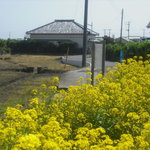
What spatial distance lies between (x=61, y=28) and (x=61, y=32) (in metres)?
1.42

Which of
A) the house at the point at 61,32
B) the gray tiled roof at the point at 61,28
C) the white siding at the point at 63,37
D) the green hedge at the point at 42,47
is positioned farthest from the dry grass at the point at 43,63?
the gray tiled roof at the point at 61,28

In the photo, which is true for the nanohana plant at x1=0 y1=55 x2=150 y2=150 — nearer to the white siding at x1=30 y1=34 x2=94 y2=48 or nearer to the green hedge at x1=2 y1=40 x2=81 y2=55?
the green hedge at x1=2 y1=40 x2=81 y2=55

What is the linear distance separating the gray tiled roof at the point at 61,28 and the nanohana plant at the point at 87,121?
Result: 5435cm

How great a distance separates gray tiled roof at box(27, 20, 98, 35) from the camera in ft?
201

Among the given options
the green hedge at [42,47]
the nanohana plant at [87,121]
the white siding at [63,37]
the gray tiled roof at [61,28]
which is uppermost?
the gray tiled roof at [61,28]

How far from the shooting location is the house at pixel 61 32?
60.0m

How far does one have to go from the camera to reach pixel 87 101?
578cm

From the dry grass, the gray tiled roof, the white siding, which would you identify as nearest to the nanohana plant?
the dry grass

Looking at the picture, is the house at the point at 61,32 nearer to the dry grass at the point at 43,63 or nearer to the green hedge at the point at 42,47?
the green hedge at the point at 42,47

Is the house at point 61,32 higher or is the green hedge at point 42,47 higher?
the house at point 61,32

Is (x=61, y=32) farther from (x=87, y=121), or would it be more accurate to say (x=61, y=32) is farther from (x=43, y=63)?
(x=87, y=121)

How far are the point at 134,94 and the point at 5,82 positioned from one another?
10278 millimetres

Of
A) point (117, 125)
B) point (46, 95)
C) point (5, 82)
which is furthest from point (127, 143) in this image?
point (5, 82)

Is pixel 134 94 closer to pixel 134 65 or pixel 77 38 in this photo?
pixel 134 65
